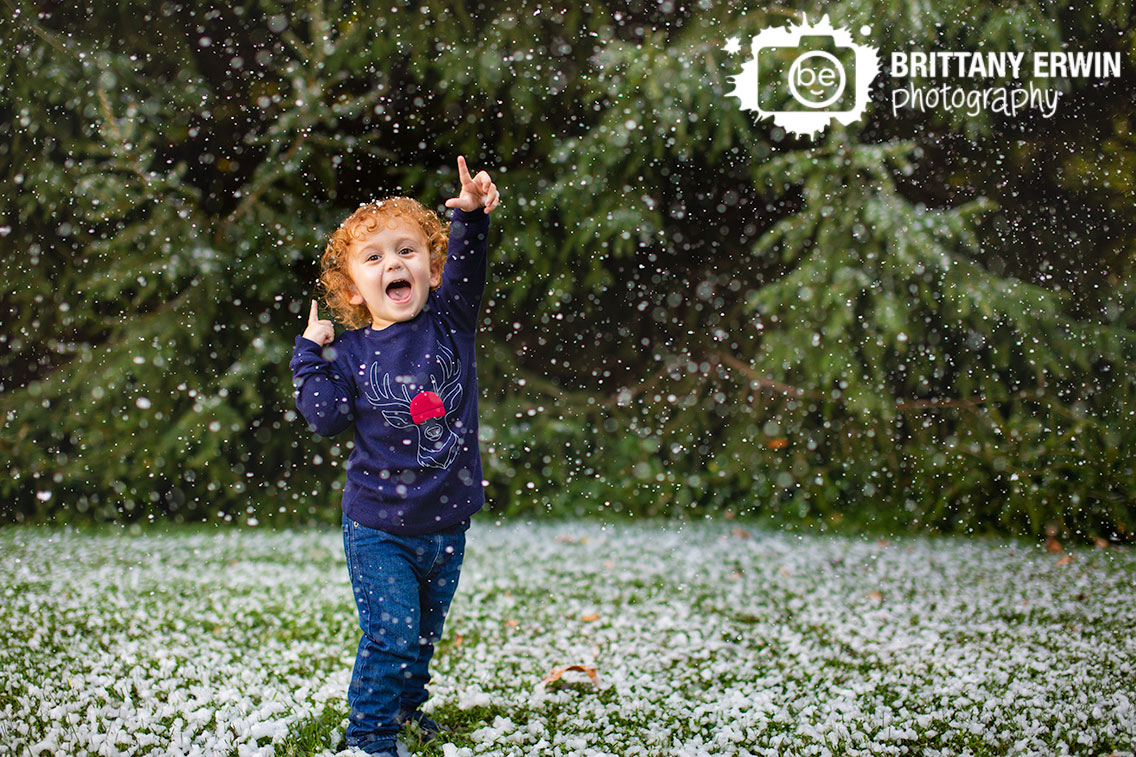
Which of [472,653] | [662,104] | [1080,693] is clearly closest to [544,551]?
[472,653]

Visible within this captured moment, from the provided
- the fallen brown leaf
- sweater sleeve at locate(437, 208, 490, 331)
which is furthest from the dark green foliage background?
sweater sleeve at locate(437, 208, 490, 331)

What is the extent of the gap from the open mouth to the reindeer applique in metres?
0.17

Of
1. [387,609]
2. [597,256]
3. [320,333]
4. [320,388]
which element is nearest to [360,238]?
[320,333]

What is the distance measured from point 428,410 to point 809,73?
4.44 m

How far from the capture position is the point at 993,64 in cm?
593

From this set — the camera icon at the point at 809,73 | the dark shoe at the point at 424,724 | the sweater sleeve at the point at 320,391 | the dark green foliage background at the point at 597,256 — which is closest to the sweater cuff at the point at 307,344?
the sweater sleeve at the point at 320,391

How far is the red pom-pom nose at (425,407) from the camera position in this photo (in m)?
2.37

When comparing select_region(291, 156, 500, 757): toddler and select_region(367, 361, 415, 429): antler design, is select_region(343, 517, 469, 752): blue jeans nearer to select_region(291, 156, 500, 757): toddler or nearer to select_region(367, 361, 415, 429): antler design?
select_region(291, 156, 500, 757): toddler

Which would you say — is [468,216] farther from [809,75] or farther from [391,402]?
[809,75]

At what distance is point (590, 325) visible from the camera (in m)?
6.99

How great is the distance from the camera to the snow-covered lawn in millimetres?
2711

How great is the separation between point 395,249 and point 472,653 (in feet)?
6.44

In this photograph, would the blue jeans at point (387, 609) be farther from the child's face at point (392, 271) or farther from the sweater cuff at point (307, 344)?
the child's face at point (392, 271)

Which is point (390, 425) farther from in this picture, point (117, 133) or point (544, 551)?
point (117, 133)
